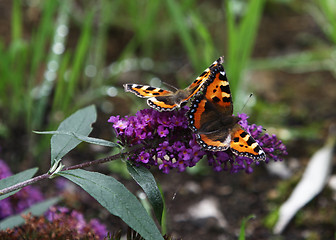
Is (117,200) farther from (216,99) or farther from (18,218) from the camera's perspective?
(18,218)

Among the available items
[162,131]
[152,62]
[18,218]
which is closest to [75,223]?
[18,218]

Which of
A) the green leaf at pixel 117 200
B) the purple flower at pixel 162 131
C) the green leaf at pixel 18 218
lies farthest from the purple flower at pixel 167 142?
the green leaf at pixel 18 218

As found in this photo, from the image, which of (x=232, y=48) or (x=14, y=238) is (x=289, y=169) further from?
(x=14, y=238)

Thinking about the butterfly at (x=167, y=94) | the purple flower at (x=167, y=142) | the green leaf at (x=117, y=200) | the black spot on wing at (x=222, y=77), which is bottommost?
the green leaf at (x=117, y=200)

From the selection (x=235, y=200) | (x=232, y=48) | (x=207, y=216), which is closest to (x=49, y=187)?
(x=207, y=216)

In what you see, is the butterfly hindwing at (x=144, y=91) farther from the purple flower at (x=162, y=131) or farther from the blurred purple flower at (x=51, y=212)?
the blurred purple flower at (x=51, y=212)

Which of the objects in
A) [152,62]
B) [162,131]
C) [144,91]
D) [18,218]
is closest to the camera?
[162,131]
